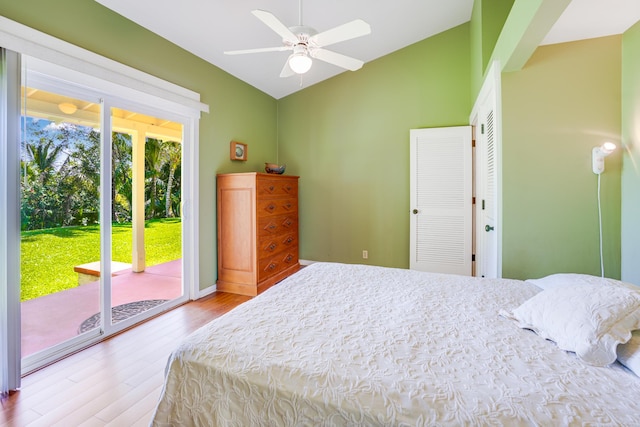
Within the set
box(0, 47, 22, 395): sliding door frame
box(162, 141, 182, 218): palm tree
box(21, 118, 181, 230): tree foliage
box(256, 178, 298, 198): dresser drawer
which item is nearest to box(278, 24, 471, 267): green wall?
box(256, 178, 298, 198): dresser drawer

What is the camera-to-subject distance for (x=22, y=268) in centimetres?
197

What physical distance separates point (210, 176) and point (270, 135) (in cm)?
141

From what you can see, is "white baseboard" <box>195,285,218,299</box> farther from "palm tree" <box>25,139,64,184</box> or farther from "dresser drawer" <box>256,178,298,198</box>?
"palm tree" <box>25,139,64,184</box>

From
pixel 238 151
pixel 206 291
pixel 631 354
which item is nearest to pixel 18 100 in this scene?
pixel 238 151

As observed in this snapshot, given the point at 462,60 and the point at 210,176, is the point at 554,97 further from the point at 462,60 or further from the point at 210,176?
the point at 210,176

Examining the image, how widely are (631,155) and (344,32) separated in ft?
6.52

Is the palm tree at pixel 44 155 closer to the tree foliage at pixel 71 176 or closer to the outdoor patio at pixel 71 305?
the tree foliage at pixel 71 176

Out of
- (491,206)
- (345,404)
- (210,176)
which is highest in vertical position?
(210,176)

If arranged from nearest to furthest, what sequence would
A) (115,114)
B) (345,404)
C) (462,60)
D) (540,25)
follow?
(345,404), (540,25), (115,114), (462,60)

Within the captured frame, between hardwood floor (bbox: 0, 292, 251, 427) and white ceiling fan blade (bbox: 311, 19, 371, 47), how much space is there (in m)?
2.47

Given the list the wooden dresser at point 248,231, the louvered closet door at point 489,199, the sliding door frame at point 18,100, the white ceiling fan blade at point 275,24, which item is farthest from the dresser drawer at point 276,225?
the louvered closet door at point 489,199

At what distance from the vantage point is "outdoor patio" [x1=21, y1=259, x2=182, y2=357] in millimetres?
2068

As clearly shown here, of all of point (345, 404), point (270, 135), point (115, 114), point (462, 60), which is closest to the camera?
point (345, 404)

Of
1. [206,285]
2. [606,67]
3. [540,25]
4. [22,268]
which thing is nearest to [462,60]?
[606,67]
